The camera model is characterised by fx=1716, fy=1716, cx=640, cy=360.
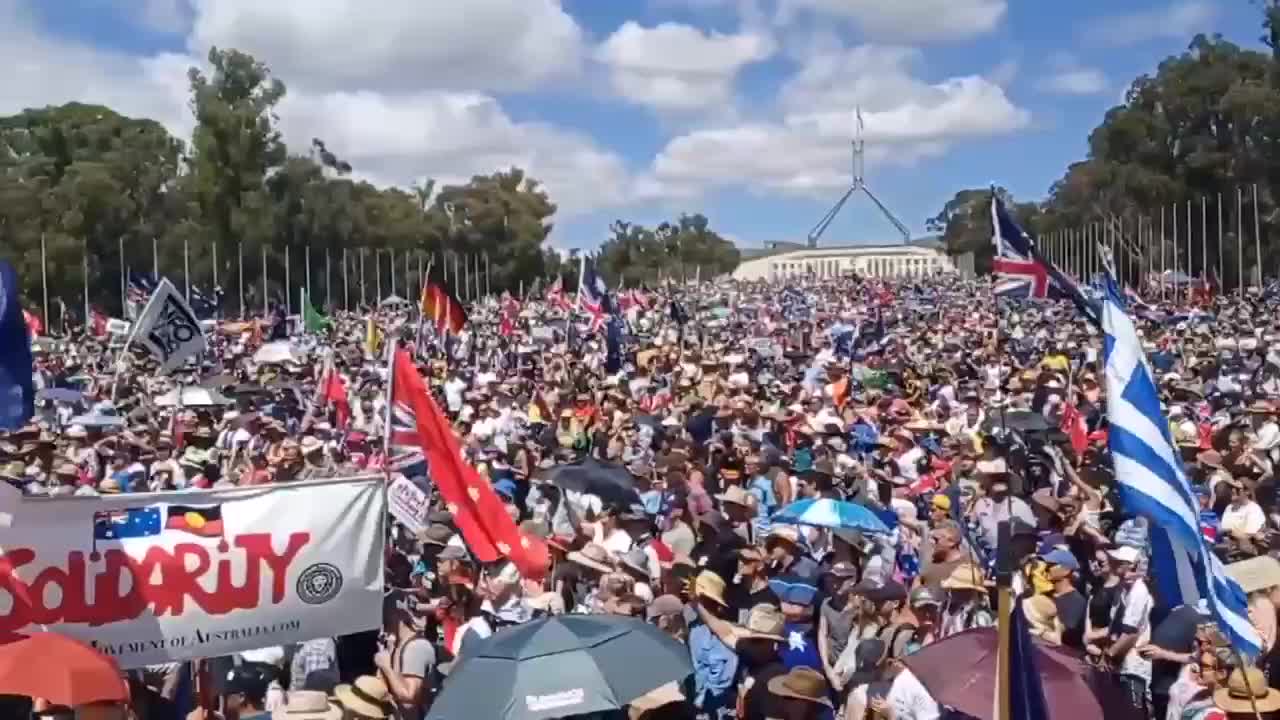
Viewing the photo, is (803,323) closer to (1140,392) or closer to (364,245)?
(1140,392)

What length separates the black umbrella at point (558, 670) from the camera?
6.71 m

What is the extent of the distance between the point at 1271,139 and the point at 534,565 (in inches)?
2871

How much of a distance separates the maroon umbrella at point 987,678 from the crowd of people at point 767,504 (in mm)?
39

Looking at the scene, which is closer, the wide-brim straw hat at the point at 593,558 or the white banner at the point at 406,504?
the wide-brim straw hat at the point at 593,558

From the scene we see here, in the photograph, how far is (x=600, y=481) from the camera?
1213 centimetres

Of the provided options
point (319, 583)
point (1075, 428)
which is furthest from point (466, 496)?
point (1075, 428)

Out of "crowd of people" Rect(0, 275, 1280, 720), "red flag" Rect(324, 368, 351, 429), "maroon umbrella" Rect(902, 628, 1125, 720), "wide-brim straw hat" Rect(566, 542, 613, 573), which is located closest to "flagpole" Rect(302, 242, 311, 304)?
"crowd of people" Rect(0, 275, 1280, 720)

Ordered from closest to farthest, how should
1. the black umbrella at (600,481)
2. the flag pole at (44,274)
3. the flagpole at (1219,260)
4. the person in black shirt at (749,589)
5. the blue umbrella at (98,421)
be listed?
the person in black shirt at (749,589), the black umbrella at (600,481), the blue umbrella at (98,421), the flag pole at (44,274), the flagpole at (1219,260)

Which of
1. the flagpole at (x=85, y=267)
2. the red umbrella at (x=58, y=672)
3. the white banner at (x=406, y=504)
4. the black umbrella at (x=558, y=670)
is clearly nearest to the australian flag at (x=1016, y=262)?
the white banner at (x=406, y=504)

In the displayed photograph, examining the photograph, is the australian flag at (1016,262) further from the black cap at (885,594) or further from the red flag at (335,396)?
the black cap at (885,594)

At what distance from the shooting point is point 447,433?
10.6m

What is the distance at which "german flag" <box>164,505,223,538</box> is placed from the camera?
298 inches

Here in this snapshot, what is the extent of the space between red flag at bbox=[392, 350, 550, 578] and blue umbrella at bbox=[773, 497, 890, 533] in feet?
5.00

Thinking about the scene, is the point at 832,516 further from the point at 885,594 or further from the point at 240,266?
the point at 240,266
